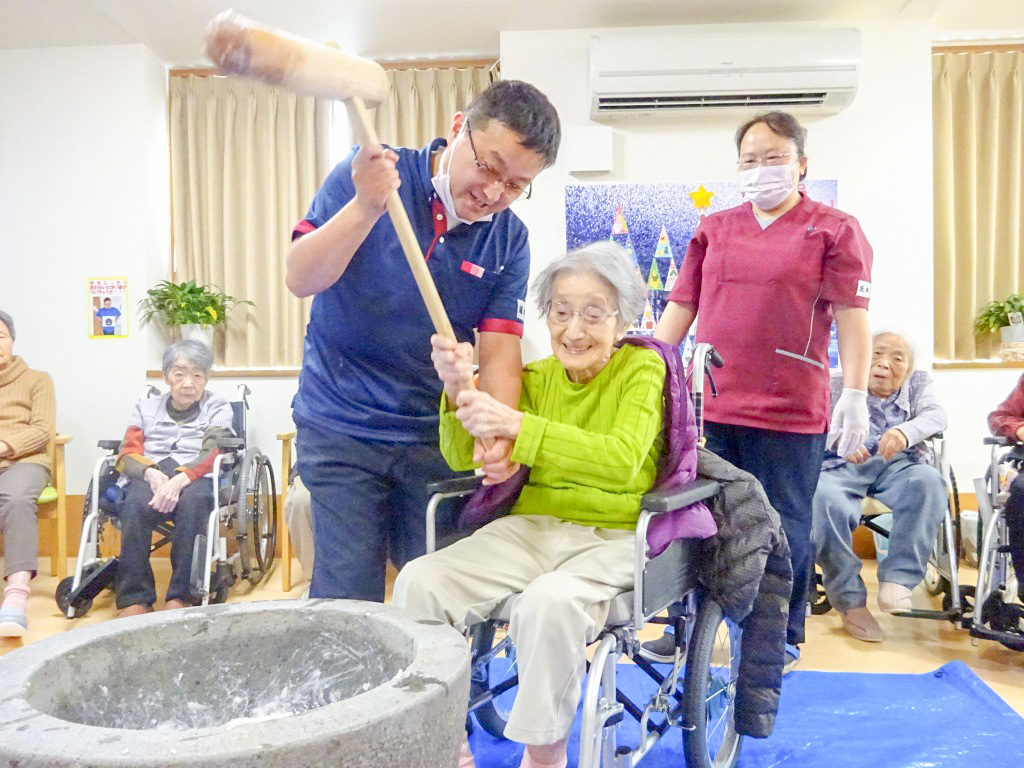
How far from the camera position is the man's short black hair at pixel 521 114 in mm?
1251

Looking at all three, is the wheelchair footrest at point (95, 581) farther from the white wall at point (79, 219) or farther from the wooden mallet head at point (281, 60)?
the wooden mallet head at point (281, 60)

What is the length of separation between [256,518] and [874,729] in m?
2.42

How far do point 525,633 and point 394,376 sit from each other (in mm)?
488

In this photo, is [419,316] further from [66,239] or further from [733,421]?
[66,239]

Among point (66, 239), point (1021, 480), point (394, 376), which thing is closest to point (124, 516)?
point (66, 239)

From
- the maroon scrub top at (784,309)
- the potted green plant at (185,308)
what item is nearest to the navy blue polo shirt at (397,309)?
the maroon scrub top at (784,309)

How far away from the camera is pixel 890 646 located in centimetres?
261

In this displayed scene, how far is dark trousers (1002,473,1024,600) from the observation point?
2.43 metres

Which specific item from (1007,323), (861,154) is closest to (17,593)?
(861,154)

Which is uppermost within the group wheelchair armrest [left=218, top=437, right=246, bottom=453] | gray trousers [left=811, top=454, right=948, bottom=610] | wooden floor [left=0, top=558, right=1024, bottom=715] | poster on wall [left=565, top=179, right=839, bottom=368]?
poster on wall [left=565, top=179, right=839, bottom=368]

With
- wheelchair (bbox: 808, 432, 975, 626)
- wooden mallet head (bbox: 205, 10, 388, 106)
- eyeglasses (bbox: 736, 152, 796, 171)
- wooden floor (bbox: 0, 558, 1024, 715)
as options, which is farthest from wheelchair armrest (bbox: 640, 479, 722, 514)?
wheelchair (bbox: 808, 432, 975, 626)

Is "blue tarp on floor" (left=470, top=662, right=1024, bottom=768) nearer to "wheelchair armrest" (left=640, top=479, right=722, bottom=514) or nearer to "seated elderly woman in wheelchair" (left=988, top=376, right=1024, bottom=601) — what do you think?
"seated elderly woman in wheelchair" (left=988, top=376, right=1024, bottom=601)

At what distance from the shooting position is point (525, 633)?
130cm

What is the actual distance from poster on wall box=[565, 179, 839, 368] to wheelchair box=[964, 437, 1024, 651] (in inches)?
54.6
